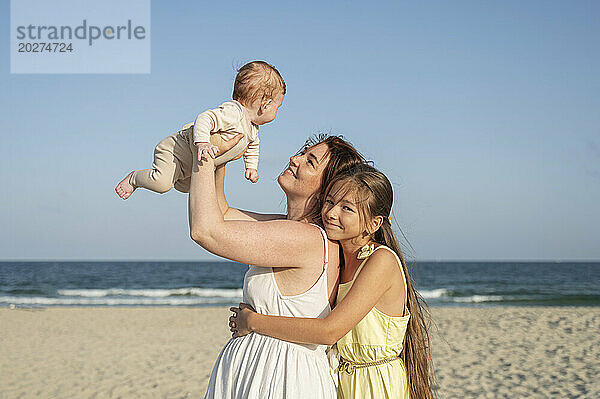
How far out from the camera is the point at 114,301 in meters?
24.7

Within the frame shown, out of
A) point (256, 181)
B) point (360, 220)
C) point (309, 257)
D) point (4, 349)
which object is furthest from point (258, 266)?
point (4, 349)

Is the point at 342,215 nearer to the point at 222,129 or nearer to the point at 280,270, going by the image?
the point at 280,270

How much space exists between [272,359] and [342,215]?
2.04 feet

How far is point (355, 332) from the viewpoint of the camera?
8.70 feet

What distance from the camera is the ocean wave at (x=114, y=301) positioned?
77.8ft

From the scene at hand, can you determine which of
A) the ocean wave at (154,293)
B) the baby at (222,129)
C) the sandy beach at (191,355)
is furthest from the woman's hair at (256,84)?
the ocean wave at (154,293)

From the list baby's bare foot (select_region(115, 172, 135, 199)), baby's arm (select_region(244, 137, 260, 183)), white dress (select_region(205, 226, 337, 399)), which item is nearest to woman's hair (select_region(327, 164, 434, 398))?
white dress (select_region(205, 226, 337, 399))

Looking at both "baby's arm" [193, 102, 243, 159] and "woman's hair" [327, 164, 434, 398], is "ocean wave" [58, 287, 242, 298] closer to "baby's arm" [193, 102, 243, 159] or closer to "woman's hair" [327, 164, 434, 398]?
"woman's hair" [327, 164, 434, 398]

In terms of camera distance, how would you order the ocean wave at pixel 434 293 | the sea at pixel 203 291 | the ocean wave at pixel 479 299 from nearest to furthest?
the sea at pixel 203 291
the ocean wave at pixel 479 299
the ocean wave at pixel 434 293

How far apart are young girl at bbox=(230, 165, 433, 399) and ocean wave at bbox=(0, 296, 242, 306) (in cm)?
2118

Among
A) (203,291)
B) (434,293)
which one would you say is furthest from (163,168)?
(203,291)

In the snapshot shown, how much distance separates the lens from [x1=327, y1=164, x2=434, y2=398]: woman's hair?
2.52m

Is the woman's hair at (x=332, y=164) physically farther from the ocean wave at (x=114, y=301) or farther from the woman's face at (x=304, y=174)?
the ocean wave at (x=114, y=301)

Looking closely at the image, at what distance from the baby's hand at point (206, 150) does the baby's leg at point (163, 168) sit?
0.34m
